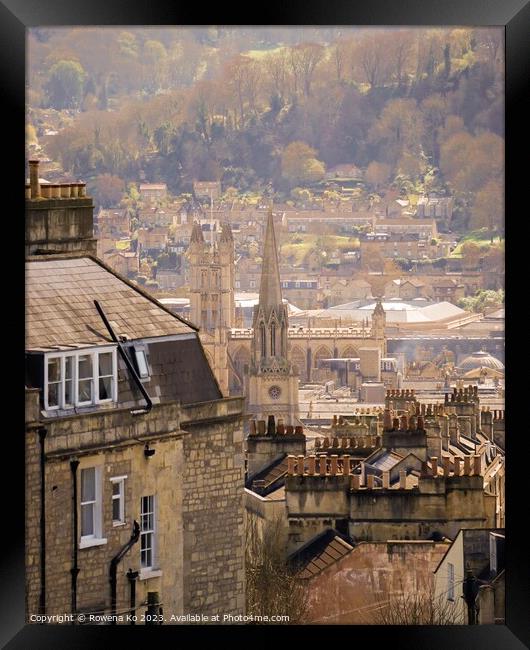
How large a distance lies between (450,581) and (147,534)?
2.15m

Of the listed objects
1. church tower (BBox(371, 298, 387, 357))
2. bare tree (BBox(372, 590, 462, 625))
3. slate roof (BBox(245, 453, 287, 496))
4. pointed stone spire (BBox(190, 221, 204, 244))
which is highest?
pointed stone spire (BBox(190, 221, 204, 244))

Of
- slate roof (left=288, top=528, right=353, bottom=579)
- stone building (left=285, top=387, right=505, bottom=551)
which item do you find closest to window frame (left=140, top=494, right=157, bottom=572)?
slate roof (left=288, top=528, right=353, bottom=579)

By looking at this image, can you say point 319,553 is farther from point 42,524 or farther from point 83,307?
point 42,524

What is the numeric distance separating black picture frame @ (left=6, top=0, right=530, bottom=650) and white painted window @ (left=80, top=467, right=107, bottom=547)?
1762 mm

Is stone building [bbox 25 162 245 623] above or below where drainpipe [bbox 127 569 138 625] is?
above

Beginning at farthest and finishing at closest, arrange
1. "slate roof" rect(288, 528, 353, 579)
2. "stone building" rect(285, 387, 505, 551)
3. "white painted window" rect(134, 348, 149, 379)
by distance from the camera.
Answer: "stone building" rect(285, 387, 505, 551), "slate roof" rect(288, 528, 353, 579), "white painted window" rect(134, 348, 149, 379)

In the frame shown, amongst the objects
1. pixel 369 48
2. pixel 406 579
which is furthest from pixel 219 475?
pixel 369 48

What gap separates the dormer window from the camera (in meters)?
→ 14.5

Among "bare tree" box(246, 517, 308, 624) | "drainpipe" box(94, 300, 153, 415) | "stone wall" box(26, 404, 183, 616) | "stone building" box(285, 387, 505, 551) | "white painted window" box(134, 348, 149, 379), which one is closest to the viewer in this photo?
"stone wall" box(26, 404, 183, 616)

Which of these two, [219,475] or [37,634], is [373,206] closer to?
[219,475]

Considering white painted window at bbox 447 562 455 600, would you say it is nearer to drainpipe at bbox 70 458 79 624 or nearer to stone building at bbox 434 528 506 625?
stone building at bbox 434 528 506 625

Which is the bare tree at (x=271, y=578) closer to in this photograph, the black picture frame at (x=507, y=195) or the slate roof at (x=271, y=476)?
the slate roof at (x=271, y=476)

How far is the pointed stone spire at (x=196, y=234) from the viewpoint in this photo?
16250 mm

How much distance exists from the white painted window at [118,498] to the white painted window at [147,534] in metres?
0.18
